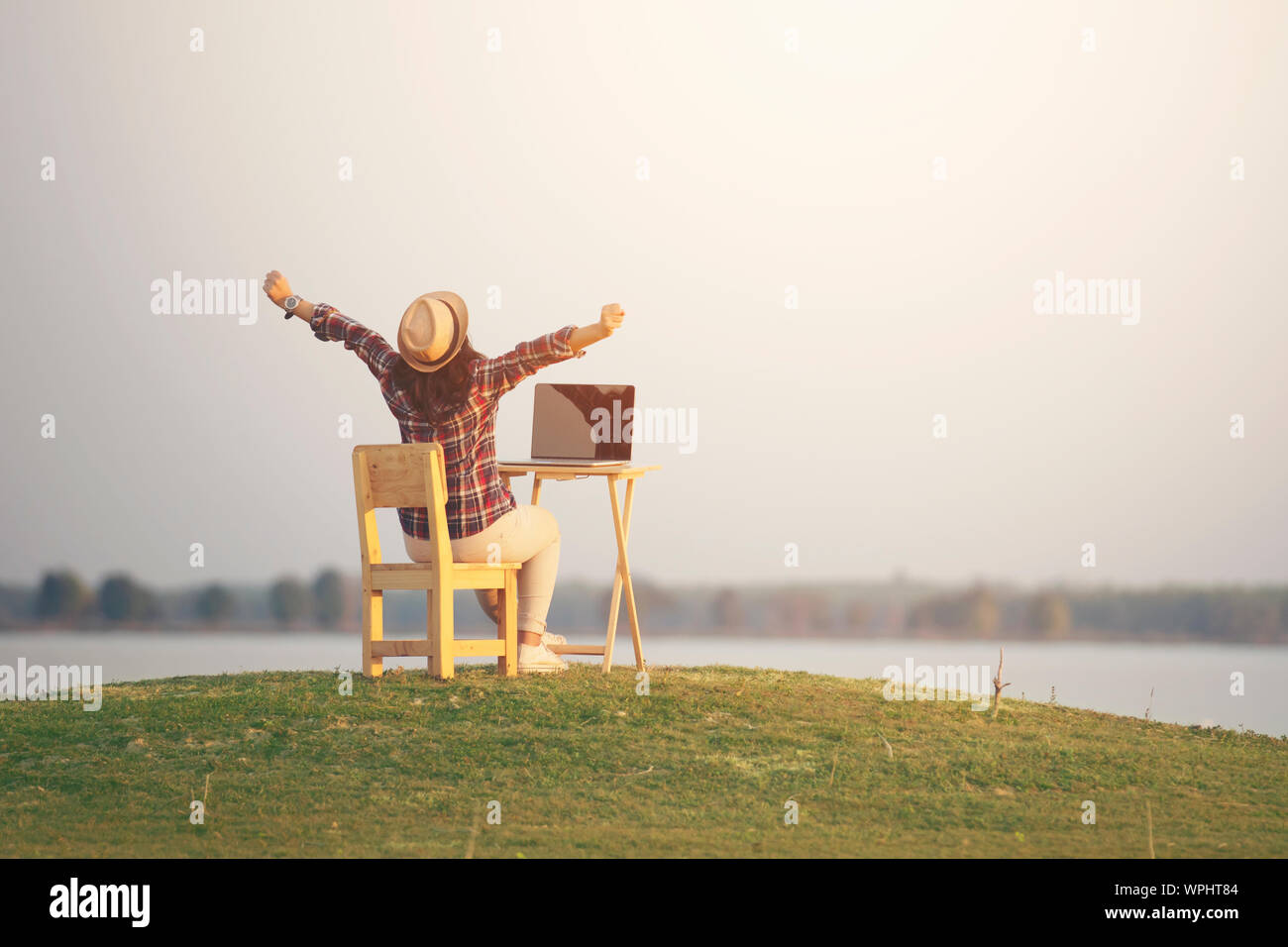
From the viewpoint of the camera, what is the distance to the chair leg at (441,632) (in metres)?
8.44

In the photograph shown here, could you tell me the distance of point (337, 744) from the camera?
297 inches

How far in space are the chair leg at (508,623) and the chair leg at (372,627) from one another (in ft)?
2.44

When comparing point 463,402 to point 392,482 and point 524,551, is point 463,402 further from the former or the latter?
point 524,551

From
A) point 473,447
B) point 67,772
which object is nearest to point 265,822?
point 67,772

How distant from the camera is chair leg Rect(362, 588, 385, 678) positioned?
8625 millimetres

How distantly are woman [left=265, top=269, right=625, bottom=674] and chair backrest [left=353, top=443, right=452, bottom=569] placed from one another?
150mm

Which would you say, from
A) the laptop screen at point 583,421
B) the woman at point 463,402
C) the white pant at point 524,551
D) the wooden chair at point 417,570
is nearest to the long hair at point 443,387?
the woman at point 463,402

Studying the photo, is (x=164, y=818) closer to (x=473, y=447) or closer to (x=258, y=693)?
(x=258, y=693)

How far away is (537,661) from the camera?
918cm

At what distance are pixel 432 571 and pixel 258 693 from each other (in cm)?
138

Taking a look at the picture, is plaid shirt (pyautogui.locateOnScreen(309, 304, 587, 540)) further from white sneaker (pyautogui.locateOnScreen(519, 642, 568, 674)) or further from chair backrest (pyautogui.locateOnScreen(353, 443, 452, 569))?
white sneaker (pyautogui.locateOnScreen(519, 642, 568, 674))

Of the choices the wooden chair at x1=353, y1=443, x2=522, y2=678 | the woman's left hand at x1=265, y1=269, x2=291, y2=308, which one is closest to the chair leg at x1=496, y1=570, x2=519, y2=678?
the wooden chair at x1=353, y1=443, x2=522, y2=678

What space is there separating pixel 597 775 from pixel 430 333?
300 centimetres

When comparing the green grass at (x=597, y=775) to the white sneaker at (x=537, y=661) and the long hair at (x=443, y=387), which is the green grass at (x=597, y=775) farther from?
the long hair at (x=443, y=387)
